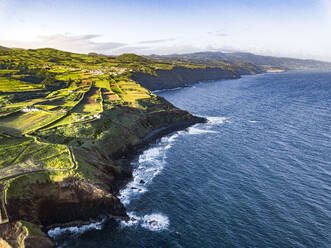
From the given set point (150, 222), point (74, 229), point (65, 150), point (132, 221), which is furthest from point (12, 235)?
point (65, 150)

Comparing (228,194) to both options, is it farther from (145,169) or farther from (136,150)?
(136,150)

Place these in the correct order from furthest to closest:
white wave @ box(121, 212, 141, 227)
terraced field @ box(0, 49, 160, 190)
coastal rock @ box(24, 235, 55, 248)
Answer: terraced field @ box(0, 49, 160, 190)
white wave @ box(121, 212, 141, 227)
coastal rock @ box(24, 235, 55, 248)

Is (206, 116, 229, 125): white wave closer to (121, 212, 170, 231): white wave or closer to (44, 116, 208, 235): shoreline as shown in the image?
(44, 116, 208, 235): shoreline

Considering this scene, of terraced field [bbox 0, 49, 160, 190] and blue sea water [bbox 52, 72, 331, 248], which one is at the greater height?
terraced field [bbox 0, 49, 160, 190]

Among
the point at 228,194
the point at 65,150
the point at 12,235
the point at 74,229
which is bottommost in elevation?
the point at 74,229

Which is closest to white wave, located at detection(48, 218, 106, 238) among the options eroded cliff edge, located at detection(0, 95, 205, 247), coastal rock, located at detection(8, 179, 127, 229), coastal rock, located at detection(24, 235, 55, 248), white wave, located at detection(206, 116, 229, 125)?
eroded cliff edge, located at detection(0, 95, 205, 247)

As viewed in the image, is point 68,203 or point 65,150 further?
point 65,150

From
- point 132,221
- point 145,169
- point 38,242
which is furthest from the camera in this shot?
point 145,169
